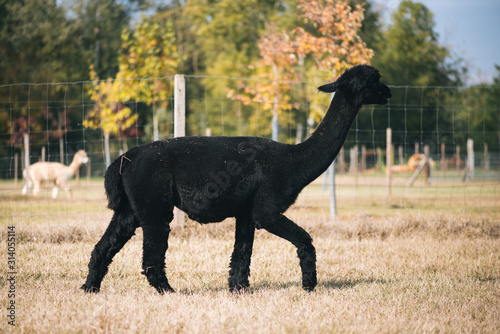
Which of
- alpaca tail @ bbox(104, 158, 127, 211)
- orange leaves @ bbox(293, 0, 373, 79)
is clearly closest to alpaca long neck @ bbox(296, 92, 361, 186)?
alpaca tail @ bbox(104, 158, 127, 211)

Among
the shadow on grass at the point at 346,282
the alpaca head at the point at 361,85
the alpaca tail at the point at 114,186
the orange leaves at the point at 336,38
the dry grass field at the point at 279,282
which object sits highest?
the orange leaves at the point at 336,38

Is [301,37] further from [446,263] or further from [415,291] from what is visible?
[415,291]

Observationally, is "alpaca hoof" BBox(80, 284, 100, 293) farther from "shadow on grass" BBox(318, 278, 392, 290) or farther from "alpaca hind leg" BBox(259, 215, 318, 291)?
"shadow on grass" BBox(318, 278, 392, 290)

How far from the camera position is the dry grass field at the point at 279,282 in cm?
396

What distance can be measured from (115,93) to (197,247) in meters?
9.54

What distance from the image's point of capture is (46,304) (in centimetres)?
444

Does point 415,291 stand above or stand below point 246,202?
below

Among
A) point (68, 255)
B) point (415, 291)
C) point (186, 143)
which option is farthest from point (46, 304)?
point (415, 291)

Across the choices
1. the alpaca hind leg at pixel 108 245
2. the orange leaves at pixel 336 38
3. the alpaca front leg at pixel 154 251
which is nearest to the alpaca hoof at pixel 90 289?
the alpaca hind leg at pixel 108 245

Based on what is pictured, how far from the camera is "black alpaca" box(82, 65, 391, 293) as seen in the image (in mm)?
4773

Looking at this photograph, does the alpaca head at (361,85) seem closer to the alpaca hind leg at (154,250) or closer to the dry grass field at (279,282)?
the dry grass field at (279,282)

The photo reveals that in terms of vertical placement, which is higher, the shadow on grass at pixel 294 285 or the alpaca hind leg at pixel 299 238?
the alpaca hind leg at pixel 299 238

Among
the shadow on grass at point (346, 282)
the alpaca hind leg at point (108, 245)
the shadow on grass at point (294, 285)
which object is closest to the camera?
the alpaca hind leg at point (108, 245)

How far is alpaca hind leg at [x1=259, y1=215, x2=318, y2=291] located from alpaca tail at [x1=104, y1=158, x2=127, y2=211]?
4.32 ft
